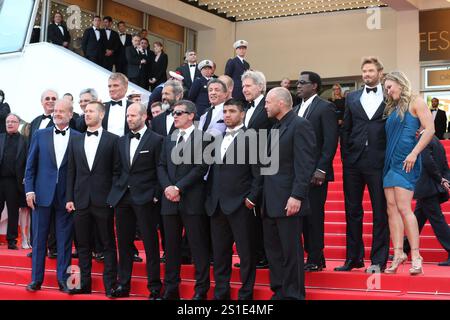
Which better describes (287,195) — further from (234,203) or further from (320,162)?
(320,162)

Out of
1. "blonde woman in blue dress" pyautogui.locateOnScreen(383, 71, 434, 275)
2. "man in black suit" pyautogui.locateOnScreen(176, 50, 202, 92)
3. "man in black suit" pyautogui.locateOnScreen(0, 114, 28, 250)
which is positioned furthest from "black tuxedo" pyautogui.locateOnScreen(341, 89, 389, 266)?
"man in black suit" pyautogui.locateOnScreen(176, 50, 202, 92)

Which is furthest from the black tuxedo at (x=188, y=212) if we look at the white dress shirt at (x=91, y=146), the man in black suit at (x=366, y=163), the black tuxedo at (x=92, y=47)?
the black tuxedo at (x=92, y=47)

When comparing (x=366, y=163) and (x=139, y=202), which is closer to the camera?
(x=366, y=163)

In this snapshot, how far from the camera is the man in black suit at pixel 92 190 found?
19.4ft

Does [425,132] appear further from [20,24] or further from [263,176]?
[20,24]

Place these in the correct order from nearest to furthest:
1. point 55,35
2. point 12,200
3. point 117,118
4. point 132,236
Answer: point 132,236 → point 117,118 → point 12,200 → point 55,35

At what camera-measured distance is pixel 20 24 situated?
13117 millimetres

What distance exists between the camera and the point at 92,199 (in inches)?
232

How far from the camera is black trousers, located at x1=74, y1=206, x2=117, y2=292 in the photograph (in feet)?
19.3

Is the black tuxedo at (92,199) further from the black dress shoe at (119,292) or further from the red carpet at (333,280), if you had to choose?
the red carpet at (333,280)

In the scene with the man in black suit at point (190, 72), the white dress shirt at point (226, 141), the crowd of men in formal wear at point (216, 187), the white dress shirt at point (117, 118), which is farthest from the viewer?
the man in black suit at point (190, 72)

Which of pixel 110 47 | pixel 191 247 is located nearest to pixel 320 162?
pixel 191 247

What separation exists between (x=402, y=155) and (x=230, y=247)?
5.43 feet
